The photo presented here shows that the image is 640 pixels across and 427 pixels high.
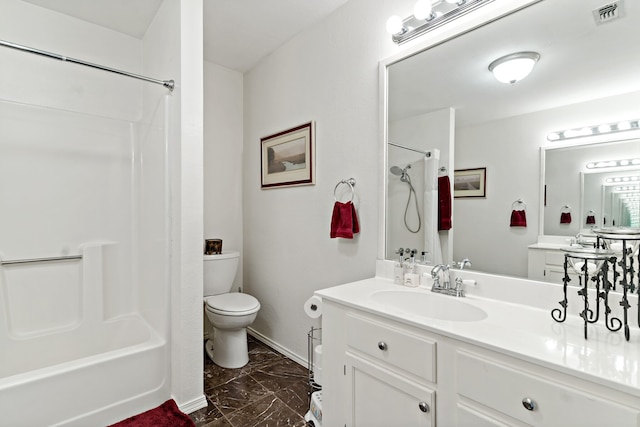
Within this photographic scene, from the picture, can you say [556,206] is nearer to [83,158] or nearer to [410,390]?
[410,390]

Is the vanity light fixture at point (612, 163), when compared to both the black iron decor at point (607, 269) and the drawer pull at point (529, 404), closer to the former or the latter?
the black iron decor at point (607, 269)

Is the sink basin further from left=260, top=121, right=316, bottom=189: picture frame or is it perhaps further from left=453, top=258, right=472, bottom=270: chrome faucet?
left=260, top=121, right=316, bottom=189: picture frame

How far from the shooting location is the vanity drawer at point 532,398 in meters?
0.79

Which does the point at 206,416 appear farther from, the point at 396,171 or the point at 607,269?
the point at 607,269

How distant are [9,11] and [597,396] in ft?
11.6

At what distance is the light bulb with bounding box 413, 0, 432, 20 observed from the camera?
1552mm

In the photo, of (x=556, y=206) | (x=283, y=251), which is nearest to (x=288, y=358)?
(x=283, y=251)

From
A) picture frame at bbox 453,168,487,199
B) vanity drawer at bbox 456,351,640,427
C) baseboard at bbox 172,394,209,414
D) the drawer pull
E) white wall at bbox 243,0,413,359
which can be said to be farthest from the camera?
white wall at bbox 243,0,413,359

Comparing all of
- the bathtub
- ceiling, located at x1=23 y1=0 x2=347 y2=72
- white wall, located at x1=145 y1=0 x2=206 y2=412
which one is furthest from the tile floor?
ceiling, located at x1=23 y1=0 x2=347 y2=72

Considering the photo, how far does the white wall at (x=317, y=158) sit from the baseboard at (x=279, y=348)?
0.03 m

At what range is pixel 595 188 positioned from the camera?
48.3 inches

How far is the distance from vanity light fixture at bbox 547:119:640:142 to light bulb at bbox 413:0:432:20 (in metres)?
0.81

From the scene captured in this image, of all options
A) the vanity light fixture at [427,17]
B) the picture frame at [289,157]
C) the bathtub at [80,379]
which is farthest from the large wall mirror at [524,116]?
the bathtub at [80,379]

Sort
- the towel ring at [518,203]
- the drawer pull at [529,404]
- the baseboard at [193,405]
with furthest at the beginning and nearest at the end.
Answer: the baseboard at [193,405] → the towel ring at [518,203] → the drawer pull at [529,404]
